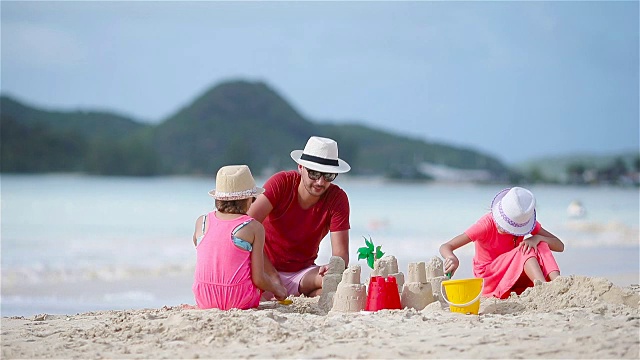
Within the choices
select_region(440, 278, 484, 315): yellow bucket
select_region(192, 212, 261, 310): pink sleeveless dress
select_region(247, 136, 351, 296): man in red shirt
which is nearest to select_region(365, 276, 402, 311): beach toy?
select_region(440, 278, 484, 315): yellow bucket

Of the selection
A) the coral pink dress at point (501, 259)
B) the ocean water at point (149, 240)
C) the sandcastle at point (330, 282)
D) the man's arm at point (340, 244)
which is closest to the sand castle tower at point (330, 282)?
the sandcastle at point (330, 282)

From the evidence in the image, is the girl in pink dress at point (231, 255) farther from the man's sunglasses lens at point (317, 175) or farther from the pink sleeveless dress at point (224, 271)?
the man's sunglasses lens at point (317, 175)

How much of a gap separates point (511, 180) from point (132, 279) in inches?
1356

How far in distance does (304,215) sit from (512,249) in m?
1.44

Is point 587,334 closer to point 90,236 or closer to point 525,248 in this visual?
point 525,248

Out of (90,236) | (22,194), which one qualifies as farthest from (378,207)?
(22,194)

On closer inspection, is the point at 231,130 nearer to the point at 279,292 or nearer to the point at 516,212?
the point at 516,212

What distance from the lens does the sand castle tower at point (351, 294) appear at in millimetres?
4734

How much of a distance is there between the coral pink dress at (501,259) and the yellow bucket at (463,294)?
91 centimetres

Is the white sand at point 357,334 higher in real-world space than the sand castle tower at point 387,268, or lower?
lower

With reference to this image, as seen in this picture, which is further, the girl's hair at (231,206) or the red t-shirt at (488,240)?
the red t-shirt at (488,240)

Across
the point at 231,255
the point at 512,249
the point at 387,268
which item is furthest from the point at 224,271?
the point at 512,249

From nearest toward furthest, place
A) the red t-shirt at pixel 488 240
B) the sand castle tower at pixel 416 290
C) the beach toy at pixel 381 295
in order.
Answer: the beach toy at pixel 381 295, the sand castle tower at pixel 416 290, the red t-shirt at pixel 488 240

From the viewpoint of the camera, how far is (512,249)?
5.82 meters
